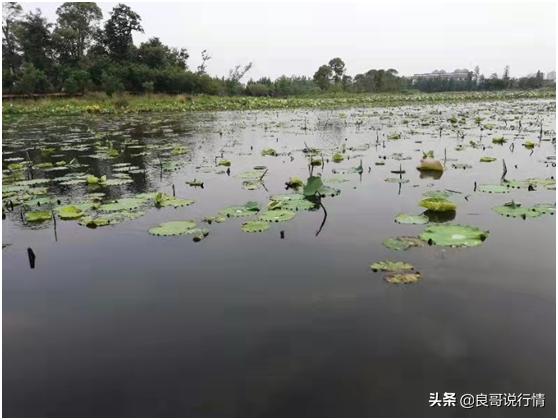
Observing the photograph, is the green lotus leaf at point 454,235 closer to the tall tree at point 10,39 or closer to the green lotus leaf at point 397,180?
the green lotus leaf at point 397,180

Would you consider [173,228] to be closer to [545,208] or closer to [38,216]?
[38,216]

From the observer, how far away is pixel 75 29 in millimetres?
34031

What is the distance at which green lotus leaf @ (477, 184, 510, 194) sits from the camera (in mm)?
4723

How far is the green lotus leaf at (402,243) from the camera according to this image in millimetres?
3223

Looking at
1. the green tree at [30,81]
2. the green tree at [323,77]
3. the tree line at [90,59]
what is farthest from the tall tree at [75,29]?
the green tree at [323,77]

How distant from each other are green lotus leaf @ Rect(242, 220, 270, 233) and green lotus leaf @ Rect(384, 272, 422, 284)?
4.25 feet

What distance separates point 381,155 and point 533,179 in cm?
275

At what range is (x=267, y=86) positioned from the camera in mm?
42250

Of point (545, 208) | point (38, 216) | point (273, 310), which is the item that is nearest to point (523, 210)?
point (545, 208)

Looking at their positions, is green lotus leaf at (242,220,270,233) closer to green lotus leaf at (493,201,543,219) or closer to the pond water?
the pond water

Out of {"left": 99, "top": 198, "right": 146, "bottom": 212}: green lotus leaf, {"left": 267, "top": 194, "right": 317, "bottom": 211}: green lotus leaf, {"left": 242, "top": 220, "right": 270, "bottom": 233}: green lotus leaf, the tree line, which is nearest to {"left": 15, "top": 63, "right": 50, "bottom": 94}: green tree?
the tree line

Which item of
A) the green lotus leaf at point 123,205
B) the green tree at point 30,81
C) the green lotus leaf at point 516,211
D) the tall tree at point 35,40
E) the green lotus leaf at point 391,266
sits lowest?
the green lotus leaf at point 391,266

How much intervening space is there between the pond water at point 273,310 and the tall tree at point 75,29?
32.9m

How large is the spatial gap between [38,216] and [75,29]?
1406 inches
